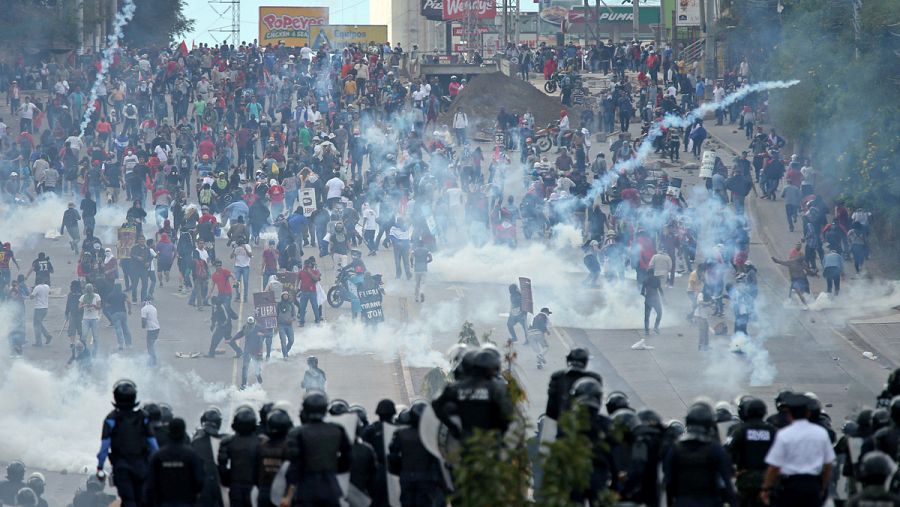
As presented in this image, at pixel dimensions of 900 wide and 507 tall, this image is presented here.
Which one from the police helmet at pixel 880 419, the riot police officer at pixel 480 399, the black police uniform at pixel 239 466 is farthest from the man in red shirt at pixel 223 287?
the riot police officer at pixel 480 399

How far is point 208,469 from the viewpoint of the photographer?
1098 cm

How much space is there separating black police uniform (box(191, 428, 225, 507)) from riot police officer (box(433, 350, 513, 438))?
218 centimetres

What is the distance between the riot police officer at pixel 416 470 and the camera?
10.6 meters

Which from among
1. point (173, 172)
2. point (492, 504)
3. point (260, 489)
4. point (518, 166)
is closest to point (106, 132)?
point (173, 172)

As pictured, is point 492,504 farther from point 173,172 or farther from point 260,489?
point 173,172

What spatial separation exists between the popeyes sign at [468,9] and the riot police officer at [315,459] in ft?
Result: 158

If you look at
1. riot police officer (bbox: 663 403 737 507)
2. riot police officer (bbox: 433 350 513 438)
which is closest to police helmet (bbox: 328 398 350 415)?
riot police officer (bbox: 433 350 513 438)

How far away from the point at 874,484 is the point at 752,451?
6.17ft

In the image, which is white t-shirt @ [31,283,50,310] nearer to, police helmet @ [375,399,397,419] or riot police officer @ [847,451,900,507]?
police helmet @ [375,399,397,419]

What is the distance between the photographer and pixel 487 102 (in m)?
46.5

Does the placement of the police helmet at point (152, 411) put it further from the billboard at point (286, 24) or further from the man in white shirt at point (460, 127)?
the billboard at point (286, 24)

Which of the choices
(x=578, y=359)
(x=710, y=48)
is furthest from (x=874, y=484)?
(x=710, y=48)

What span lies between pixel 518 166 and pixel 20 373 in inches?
674

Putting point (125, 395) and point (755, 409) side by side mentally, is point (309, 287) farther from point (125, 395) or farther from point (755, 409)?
point (755, 409)
